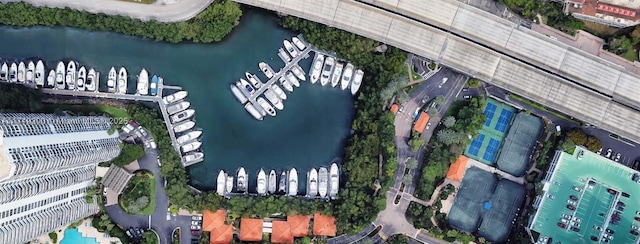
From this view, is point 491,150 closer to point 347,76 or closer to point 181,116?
point 347,76

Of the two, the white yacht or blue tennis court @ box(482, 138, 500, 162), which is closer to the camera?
blue tennis court @ box(482, 138, 500, 162)

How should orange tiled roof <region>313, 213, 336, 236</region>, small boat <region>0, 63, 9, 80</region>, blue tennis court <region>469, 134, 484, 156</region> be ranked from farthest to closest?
blue tennis court <region>469, 134, 484, 156</region>, orange tiled roof <region>313, 213, 336, 236</region>, small boat <region>0, 63, 9, 80</region>

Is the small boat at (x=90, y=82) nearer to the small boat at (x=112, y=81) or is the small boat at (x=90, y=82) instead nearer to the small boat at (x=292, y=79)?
the small boat at (x=112, y=81)

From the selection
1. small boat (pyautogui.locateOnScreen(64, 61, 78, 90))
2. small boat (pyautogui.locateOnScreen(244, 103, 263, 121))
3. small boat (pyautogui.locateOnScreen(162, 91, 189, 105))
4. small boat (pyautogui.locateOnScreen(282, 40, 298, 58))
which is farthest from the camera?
small boat (pyautogui.locateOnScreen(244, 103, 263, 121))

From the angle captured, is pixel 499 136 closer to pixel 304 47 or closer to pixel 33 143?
pixel 304 47

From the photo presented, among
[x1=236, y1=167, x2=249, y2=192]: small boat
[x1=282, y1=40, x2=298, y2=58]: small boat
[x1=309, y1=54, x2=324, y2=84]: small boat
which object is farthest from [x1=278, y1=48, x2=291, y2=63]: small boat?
[x1=236, y1=167, x2=249, y2=192]: small boat

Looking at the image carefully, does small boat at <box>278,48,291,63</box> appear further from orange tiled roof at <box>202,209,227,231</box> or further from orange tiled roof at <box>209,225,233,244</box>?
orange tiled roof at <box>209,225,233,244</box>

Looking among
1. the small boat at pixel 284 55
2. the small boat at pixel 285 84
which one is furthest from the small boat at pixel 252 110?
the small boat at pixel 284 55
